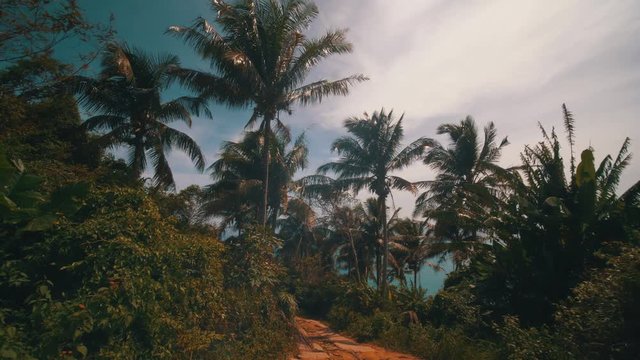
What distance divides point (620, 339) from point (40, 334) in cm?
706

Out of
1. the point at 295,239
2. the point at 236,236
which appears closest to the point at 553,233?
the point at 236,236

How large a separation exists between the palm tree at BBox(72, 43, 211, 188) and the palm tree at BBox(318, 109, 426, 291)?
301 inches

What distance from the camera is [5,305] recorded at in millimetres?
4254

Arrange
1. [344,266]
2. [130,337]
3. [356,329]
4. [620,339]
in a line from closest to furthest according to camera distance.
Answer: [130,337] → [620,339] → [356,329] → [344,266]

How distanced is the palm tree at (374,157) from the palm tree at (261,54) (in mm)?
6828

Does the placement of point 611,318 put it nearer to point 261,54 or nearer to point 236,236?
point 236,236

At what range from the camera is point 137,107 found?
40.8ft

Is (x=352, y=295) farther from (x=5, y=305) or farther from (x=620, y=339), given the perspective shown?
(x=5, y=305)

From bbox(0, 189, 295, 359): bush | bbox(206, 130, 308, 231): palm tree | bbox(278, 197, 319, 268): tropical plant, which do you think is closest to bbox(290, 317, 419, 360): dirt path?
bbox(0, 189, 295, 359): bush

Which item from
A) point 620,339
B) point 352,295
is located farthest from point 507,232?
point 352,295

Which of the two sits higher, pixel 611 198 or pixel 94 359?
pixel 611 198

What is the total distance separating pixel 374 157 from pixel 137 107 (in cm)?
1093

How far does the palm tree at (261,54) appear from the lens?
1029 cm

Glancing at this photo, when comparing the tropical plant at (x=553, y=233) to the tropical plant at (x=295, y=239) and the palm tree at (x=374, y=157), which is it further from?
the tropical plant at (x=295, y=239)
